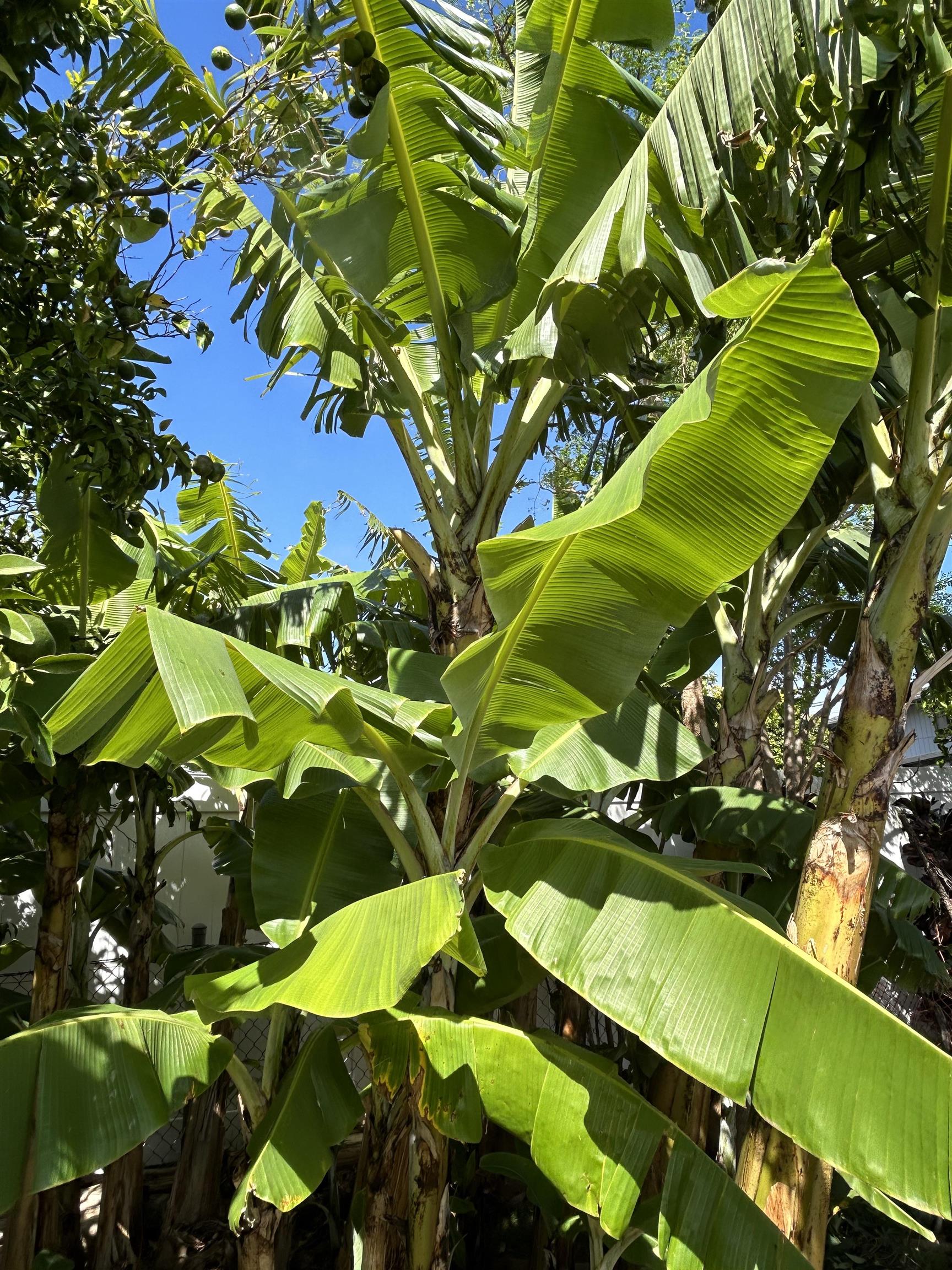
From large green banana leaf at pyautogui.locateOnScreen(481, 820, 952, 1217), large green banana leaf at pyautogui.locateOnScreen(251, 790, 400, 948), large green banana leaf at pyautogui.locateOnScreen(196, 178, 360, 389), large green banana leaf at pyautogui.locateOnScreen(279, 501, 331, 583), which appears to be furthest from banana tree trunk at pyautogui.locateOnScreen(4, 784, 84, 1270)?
large green banana leaf at pyautogui.locateOnScreen(279, 501, 331, 583)

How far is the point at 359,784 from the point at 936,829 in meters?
3.99

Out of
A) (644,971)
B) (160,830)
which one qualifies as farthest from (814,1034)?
(160,830)

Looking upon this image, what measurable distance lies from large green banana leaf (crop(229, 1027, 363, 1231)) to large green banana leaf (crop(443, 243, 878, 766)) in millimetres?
1321

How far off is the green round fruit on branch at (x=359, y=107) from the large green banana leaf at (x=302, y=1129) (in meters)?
3.12

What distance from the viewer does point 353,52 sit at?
2.83m

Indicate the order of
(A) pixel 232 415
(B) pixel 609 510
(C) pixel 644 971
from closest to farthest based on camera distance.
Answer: (B) pixel 609 510 < (C) pixel 644 971 < (A) pixel 232 415

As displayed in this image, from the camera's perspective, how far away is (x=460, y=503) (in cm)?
366

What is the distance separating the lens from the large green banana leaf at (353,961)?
2264 mm

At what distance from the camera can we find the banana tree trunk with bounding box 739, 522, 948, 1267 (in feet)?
8.61

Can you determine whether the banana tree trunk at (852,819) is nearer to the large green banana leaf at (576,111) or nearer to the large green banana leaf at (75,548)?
the large green banana leaf at (576,111)

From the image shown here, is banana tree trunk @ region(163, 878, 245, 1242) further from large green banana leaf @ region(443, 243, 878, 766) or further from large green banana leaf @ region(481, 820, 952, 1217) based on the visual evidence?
large green banana leaf @ region(443, 243, 878, 766)

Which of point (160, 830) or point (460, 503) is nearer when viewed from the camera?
point (460, 503)

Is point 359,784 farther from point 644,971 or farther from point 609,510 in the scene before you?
point 609,510

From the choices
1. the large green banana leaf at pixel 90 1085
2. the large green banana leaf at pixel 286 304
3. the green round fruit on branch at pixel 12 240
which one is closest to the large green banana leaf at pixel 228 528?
the large green banana leaf at pixel 286 304
